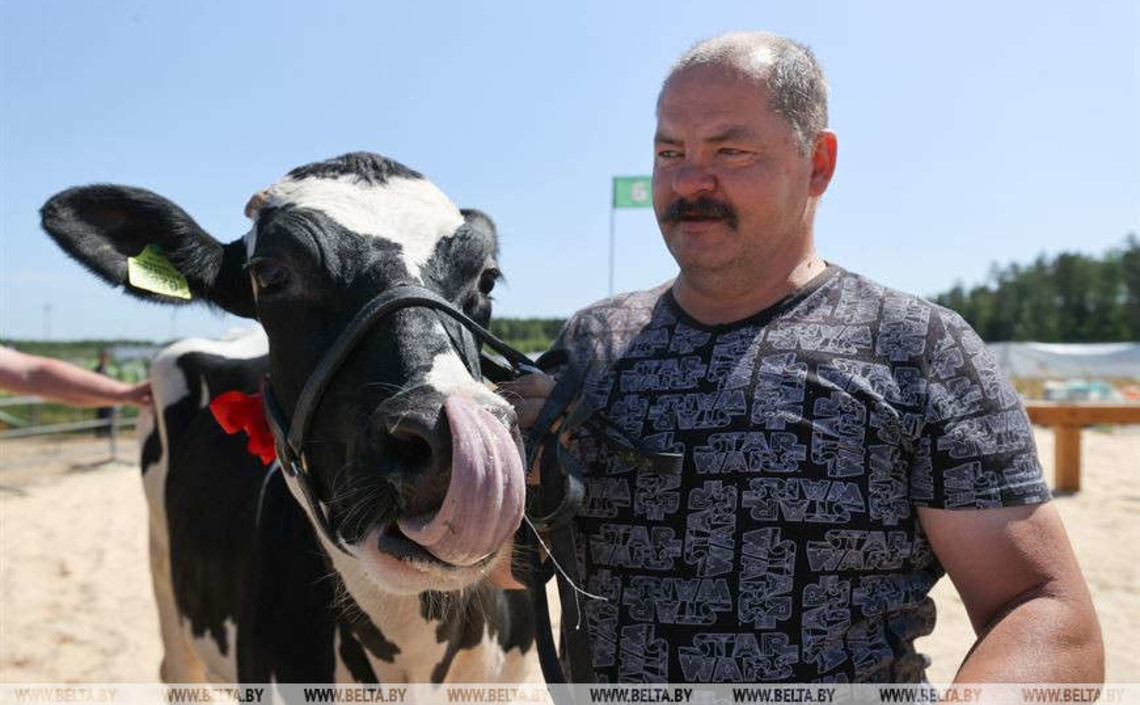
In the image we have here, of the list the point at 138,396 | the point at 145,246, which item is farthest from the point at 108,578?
the point at 145,246

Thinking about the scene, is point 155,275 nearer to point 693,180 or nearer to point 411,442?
point 411,442

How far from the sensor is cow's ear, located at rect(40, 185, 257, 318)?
235 centimetres

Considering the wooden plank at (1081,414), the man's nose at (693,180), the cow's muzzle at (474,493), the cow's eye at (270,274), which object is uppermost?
the man's nose at (693,180)

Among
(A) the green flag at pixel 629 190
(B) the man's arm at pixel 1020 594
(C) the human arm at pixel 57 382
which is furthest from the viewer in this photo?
(A) the green flag at pixel 629 190

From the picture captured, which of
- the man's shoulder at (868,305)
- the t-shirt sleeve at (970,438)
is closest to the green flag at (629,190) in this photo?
the man's shoulder at (868,305)

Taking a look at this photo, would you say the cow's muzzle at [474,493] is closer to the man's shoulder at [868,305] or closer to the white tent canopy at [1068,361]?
the man's shoulder at [868,305]

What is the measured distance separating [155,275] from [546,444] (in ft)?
4.42

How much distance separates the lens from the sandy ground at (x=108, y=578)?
525 centimetres

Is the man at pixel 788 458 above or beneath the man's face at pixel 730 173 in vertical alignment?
beneath

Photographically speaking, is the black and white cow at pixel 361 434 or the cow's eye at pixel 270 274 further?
the cow's eye at pixel 270 274

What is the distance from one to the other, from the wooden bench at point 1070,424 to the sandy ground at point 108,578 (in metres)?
0.37

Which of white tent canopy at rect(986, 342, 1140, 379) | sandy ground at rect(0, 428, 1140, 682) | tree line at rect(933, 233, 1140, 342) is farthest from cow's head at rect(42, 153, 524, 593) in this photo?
tree line at rect(933, 233, 1140, 342)

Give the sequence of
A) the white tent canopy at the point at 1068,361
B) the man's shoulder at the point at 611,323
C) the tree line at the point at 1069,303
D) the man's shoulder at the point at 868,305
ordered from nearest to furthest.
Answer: the man's shoulder at the point at 868,305 < the man's shoulder at the point at 611,323 < the white tent canopy at the point at 1068,361 < the tree line at the point at 1069,303

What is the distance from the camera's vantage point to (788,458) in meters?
1.67
